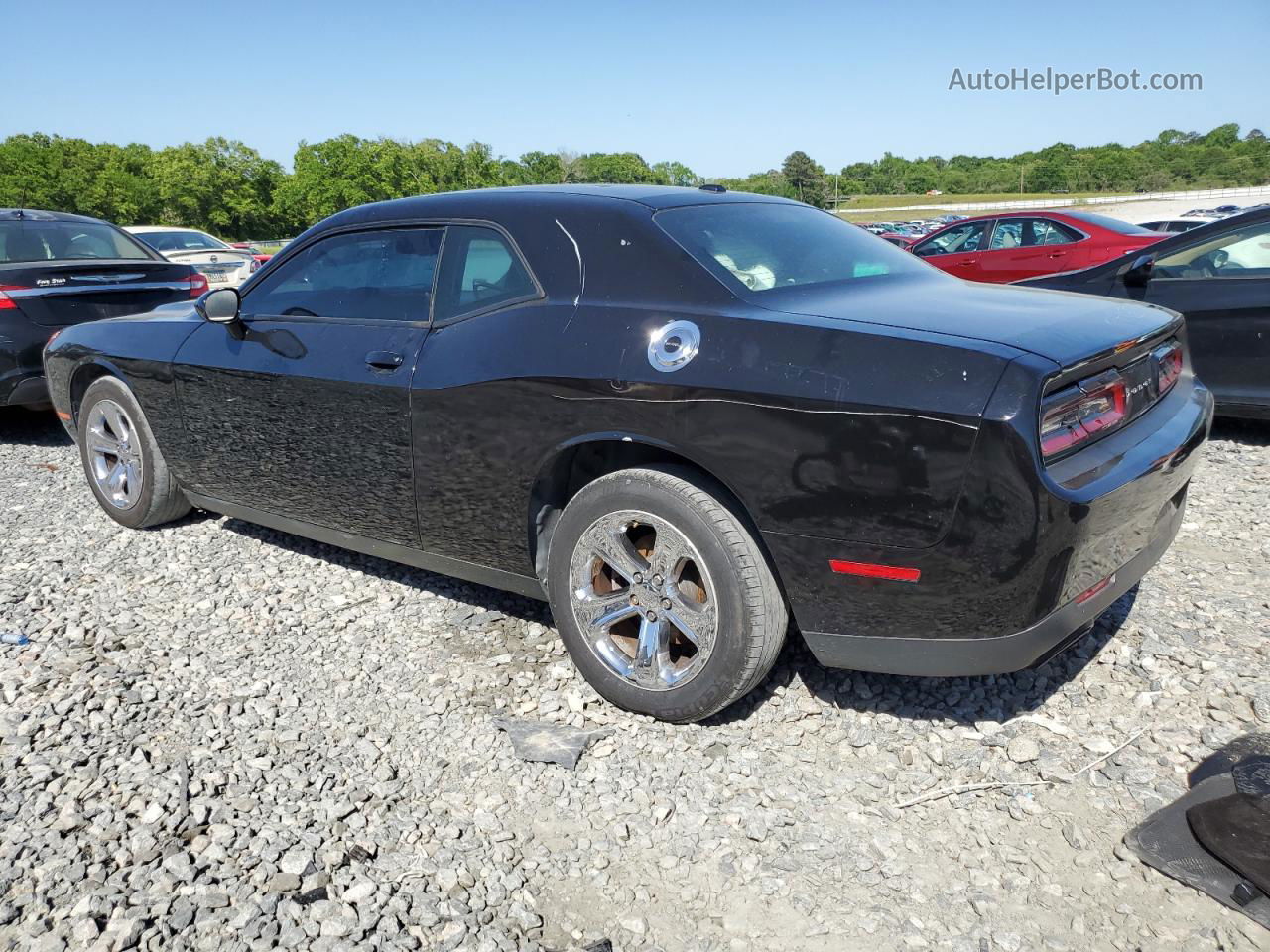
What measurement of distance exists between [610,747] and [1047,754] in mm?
1251

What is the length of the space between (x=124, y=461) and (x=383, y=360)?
2.19 meters

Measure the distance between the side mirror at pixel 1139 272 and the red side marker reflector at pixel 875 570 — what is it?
4617mm

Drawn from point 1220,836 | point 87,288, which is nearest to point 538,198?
point 1220,836

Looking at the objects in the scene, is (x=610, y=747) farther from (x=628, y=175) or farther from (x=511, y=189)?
(x=628, y=175)

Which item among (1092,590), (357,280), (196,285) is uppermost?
(357,280)

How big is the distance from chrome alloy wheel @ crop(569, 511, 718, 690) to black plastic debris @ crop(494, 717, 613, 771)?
220 mm

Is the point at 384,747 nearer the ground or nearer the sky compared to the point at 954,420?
nearer the ground

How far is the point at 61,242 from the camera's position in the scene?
7.24m

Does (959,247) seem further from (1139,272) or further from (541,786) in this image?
(541,786)

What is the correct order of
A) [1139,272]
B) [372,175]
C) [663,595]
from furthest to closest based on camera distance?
1. [372,175]
2. [1139,272]
3. [663,595]

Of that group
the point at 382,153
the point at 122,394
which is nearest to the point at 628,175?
the point at 382,153

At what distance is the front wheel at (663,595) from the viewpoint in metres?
2.72

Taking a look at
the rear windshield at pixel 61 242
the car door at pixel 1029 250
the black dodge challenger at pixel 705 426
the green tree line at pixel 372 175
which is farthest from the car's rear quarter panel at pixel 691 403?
the green tree line at pixel 372 175

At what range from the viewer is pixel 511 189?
11.7ft
